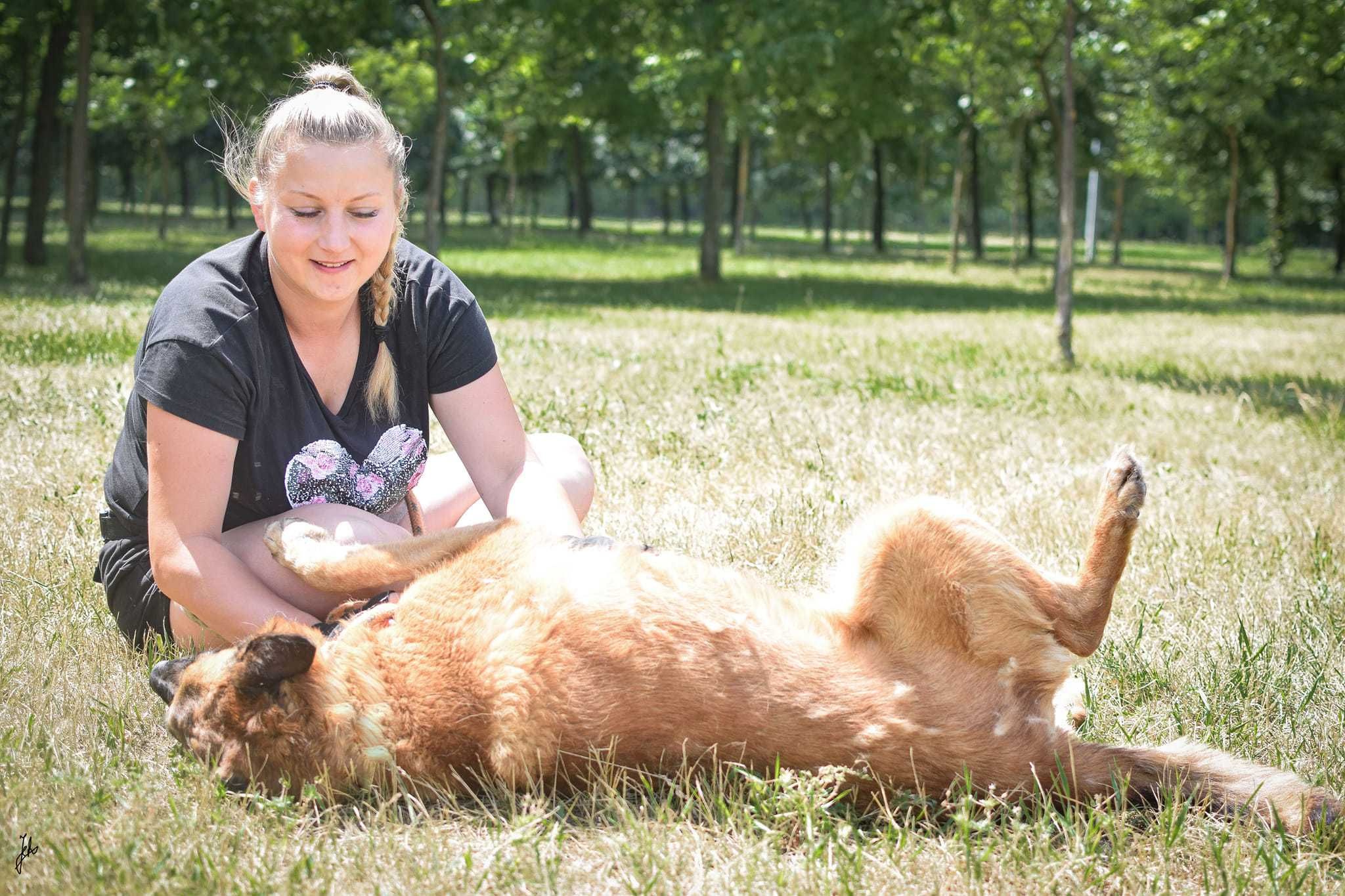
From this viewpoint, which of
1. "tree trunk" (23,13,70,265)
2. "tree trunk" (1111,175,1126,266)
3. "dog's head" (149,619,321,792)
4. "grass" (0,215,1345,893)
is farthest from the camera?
"tree trunk" (1111,175,1126,266)

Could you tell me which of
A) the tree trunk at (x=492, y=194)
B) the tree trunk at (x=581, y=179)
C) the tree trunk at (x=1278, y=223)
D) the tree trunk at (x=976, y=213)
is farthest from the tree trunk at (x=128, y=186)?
the tree trunk at (x=1278, y=223)

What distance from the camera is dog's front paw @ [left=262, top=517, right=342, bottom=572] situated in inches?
118

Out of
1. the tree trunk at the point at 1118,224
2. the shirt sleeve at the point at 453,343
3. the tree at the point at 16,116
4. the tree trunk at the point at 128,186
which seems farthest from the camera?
the tree trunk at the point at 128,186

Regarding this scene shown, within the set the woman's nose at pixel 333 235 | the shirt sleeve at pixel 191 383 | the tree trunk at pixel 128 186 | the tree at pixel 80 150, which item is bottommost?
the shirt sleeve at pixel 191 383

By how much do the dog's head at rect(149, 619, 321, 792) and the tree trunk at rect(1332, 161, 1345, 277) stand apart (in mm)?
39663

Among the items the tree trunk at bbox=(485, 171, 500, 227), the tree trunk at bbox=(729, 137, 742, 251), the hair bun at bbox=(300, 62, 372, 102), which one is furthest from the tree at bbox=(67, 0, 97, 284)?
the tree trunk at bbox=(485, 171, 500, 227)

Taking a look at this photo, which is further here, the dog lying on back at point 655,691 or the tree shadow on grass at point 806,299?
the tree shadow on grass at point 806,299

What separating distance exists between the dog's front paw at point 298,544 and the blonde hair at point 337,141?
0.48 metres

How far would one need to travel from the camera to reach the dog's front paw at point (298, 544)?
Answer: 3.01 m

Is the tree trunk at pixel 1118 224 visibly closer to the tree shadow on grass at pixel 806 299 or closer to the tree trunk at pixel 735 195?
the tree trunk at pixel 735 195

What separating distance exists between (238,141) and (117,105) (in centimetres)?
2759

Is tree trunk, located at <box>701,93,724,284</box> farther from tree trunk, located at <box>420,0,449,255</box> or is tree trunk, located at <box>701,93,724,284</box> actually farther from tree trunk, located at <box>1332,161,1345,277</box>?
tree trunk, located at <box>1332,161,1345,277</box>

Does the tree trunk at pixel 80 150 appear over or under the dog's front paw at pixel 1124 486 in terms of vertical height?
over

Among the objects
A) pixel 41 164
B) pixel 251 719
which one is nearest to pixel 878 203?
pixel 41 164
